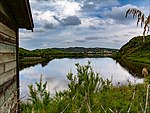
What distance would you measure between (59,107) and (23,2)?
122 inches

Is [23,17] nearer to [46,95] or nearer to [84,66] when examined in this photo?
[84,66]

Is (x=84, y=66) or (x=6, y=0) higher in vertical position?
(x=6, y=0)

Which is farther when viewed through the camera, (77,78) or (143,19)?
(77,78)

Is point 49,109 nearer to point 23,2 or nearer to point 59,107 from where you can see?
point 59,107

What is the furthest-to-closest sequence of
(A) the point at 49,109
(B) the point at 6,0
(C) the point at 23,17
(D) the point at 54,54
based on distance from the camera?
1. (D) the point at 54,54
2. (C) the point at 23,17
3. (B) the point at 6,0
4. (A) the point at 49,109

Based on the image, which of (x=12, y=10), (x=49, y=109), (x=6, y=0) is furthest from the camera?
(x=12, y=10)

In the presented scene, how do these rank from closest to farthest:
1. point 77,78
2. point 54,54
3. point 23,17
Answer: point 23,17 → point 77,78 → point 54,54

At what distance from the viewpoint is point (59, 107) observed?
573cm

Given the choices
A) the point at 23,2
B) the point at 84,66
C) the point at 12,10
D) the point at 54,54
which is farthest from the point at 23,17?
the point at 54,54

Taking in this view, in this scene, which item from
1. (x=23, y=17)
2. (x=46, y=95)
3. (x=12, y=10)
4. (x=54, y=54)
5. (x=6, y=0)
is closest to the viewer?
(x=46, y=95)

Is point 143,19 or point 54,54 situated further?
point 54,54

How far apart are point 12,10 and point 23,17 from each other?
3.35 ft

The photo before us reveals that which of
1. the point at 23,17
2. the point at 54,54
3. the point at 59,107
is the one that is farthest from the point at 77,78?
the point at 54,54

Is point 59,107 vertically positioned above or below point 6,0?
below
